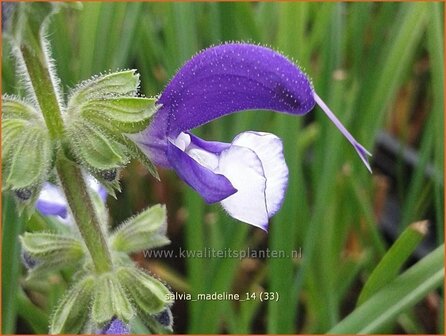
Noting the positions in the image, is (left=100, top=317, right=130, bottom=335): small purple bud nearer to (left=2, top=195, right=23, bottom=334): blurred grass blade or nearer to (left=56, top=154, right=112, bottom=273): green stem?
(left=56, top=154, right=112, bottom=273): green stem

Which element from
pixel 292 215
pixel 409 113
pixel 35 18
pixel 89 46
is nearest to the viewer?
pixel 35 18

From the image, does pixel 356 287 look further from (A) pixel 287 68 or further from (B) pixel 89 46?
(A) pixel 287 68

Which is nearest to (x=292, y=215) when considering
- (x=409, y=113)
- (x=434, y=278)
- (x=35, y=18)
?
(x=434, y=278)

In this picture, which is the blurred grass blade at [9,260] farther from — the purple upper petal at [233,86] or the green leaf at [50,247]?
the purple upper petal at [233,86]

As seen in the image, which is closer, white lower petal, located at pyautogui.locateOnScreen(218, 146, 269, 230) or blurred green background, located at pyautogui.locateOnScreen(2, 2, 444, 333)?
white lower petal, located at pyautogui.locateOnScreen(218, 146, 269, 230)

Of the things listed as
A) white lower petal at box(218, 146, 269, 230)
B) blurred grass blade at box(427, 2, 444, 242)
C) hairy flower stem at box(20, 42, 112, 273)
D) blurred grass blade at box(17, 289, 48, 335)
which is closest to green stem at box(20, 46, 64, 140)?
hairy flower stem at box(20, 42, 112, 273)

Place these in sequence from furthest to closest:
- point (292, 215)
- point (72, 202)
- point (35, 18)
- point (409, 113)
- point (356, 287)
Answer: point (409, 113) → point (356, 287) → point (292, 215) → point (72, 202) → point (35, 18)

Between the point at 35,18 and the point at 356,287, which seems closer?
the point at 35,18
